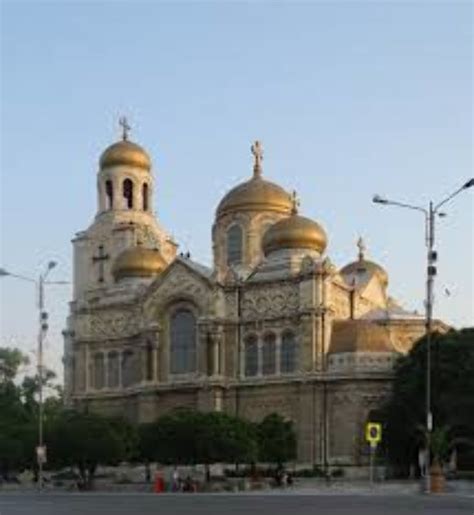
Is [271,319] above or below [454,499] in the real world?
above

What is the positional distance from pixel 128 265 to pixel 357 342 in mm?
20569

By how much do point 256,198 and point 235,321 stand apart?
1101 centimetres

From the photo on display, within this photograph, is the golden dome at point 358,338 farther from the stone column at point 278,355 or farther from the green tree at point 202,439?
the green tree at point 202,439

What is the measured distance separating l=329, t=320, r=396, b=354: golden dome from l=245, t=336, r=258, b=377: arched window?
537 cm

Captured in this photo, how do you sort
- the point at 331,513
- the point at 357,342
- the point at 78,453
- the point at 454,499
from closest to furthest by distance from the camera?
the point at 331,513
the point at 454,499
the point at 78,453
the point at 357,342

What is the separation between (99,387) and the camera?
261 ft

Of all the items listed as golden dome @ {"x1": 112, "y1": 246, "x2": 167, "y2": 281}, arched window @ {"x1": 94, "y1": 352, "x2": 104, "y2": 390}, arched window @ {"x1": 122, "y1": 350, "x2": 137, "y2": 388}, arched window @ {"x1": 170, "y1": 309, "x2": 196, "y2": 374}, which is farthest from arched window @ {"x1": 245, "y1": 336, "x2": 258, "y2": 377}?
arched window @ {"x1": 94, "y1": 352, "x2": 104, "y2": 390}

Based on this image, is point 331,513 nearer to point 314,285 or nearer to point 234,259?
point 314,285

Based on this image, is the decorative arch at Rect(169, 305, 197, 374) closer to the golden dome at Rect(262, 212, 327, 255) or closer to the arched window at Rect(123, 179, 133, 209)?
the golden dome at Rect(262, 212, 327, 255)

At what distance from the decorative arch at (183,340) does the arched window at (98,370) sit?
22.9ft

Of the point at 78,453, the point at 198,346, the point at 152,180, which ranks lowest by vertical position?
the point at 78,453

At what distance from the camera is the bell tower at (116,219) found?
84.8m

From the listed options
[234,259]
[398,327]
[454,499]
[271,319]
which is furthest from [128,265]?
[454,499]

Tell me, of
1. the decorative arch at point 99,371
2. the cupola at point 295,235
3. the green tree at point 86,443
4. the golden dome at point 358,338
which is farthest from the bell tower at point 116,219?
the green tree at point 86,443
